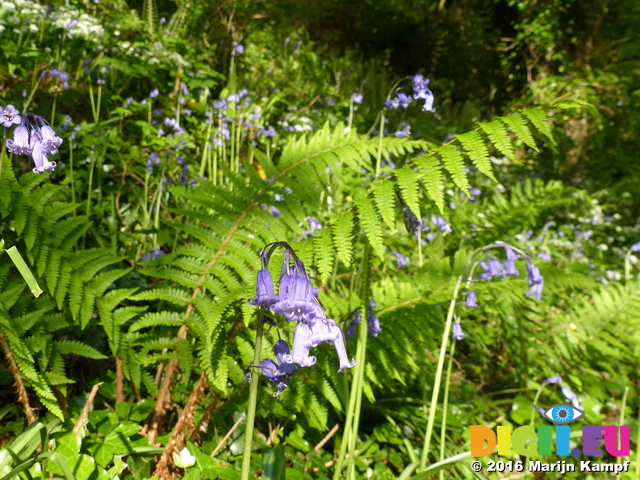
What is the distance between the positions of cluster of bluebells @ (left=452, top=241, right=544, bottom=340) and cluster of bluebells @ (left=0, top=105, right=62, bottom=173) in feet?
4.12

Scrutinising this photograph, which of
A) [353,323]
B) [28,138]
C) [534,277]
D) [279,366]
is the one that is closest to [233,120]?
[353,323]

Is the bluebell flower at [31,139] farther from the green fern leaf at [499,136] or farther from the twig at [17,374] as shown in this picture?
the green fern leaf at [499,136]

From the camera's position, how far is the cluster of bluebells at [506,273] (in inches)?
60.2

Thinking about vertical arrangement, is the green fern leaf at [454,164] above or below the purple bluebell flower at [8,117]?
above

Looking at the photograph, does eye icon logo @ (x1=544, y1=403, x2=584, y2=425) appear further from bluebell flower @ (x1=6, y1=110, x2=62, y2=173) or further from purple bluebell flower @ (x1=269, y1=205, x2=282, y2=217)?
bluebell flower @ (x1=6, y1=110, x2=62, y2=173)

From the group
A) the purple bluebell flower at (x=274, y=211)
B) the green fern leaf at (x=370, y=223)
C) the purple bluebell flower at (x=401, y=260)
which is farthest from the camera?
the purple bluebell flower at (x=401, y=260)

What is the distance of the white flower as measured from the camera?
136 cm

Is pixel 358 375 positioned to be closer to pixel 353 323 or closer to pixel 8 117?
pixel 353 323

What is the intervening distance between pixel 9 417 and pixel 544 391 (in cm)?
242

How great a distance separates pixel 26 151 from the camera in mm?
1018

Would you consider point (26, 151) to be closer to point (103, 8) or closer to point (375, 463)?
point (375, 463)

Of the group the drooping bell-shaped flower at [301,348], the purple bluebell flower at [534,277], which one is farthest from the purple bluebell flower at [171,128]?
the drooping bell-shaped flower at [301,348]

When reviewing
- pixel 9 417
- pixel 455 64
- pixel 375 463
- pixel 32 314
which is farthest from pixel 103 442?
pixel 455 64

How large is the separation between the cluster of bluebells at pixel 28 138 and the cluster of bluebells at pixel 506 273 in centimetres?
125
